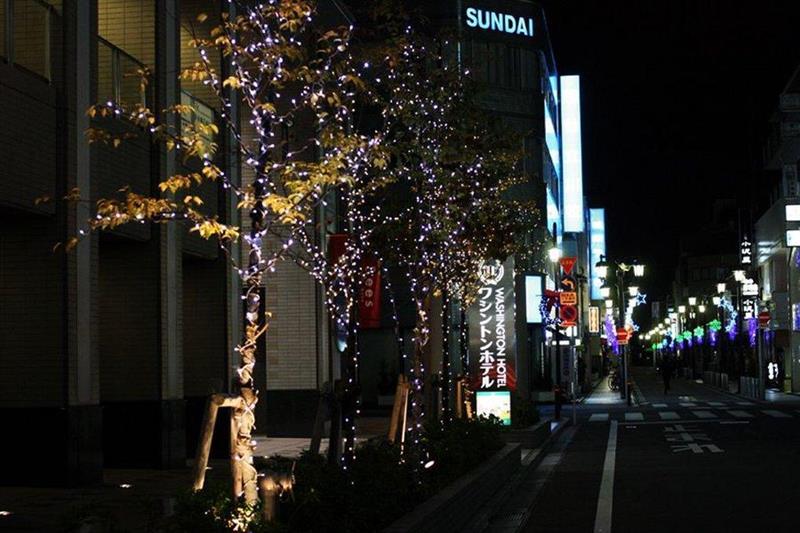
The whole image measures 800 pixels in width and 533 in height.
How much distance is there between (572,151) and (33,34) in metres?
77.2

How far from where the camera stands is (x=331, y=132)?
467 inches

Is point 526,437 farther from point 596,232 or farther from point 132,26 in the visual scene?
point 596,232

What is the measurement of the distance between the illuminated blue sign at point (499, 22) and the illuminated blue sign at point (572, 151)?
29.9 m

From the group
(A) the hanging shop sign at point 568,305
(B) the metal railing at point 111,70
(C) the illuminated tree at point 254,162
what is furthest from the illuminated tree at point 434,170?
(A) the hanging shop sign at point 568,305

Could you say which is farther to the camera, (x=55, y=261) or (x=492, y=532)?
(x=55, y=261)

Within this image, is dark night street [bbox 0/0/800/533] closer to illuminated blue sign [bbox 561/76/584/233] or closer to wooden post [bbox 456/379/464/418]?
wooden post [bbox 456/379/464/418]

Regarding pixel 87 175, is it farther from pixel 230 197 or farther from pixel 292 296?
pixel 292 296

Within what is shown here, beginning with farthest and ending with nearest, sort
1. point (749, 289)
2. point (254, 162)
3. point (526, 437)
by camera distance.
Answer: point (749, 289), point (526, 437), point (254, 162)

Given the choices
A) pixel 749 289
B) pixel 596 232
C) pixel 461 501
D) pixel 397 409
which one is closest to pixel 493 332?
pixel 397 409

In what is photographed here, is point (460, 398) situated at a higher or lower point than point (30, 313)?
lower

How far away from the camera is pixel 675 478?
21047 millimetres

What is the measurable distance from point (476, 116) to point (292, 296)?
39.0 ft

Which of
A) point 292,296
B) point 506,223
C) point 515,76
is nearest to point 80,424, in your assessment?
point 506,223

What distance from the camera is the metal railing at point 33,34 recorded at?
17281mm
